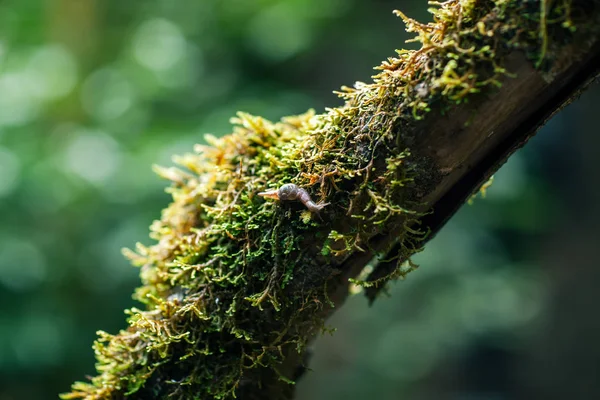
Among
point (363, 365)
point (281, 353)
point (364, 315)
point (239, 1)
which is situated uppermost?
point (239, 1)

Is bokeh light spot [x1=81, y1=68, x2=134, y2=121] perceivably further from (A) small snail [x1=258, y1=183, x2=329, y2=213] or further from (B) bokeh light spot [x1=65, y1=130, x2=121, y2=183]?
(A) small snail [x1=258, y1=183, x2=329, y2=213]

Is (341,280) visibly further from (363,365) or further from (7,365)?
(363,365)

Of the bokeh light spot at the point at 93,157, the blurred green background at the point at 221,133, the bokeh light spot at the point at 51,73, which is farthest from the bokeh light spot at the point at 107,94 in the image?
the bokeh light spot at the point at 93,157

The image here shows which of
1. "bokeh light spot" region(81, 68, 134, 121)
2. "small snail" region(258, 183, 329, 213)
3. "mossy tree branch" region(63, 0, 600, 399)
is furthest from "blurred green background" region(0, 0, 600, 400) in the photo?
"small snail" region(258, 183, 329, 213)

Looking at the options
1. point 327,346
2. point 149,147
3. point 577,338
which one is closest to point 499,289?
point 577,338

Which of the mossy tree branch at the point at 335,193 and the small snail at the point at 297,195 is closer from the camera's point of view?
the mossy tree branch at the point at 335,193

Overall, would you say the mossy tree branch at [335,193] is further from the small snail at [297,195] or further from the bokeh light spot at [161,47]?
the bokeh light spot at [161,47]

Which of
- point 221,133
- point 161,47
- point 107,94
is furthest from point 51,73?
point 221,133
